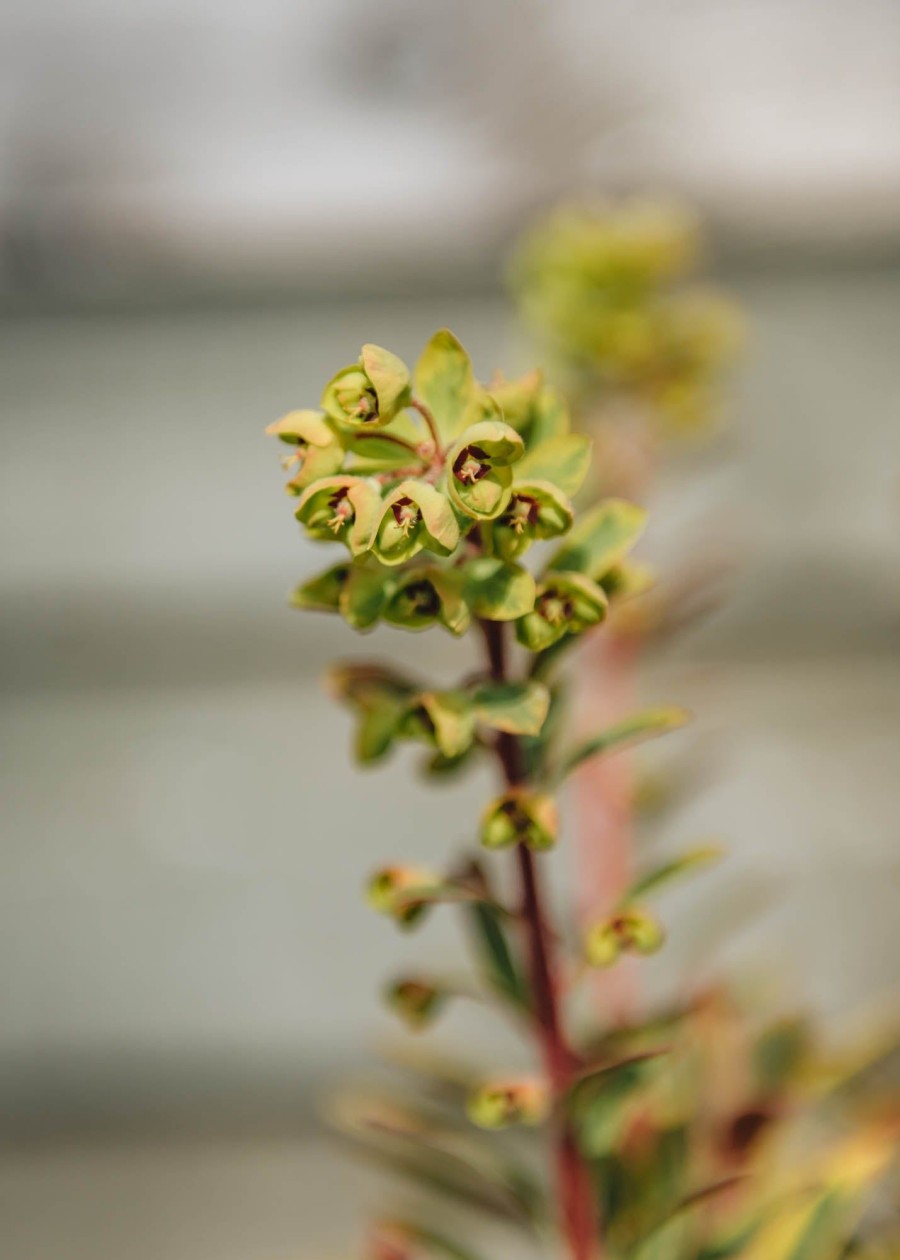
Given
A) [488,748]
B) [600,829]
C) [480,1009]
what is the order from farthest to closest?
[480,1009] → [600,829] → [488,748]

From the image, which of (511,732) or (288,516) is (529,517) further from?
(288,516)

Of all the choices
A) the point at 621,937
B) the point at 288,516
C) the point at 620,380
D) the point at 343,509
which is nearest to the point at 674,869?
the point at 621,937

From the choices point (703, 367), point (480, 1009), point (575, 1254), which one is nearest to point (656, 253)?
point (703, 367)

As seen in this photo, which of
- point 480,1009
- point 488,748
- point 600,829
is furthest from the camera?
point 480,1009

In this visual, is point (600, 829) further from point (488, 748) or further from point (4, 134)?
point (4, 134)

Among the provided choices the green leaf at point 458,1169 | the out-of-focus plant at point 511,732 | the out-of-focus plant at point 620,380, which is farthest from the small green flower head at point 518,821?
the out-of-focus plant at point 620,380

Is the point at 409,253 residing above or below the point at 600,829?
above

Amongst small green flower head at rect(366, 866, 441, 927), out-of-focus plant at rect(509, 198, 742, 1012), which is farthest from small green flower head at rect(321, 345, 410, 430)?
out-of-focus plant at rect(509, 198, 742, 1012)
